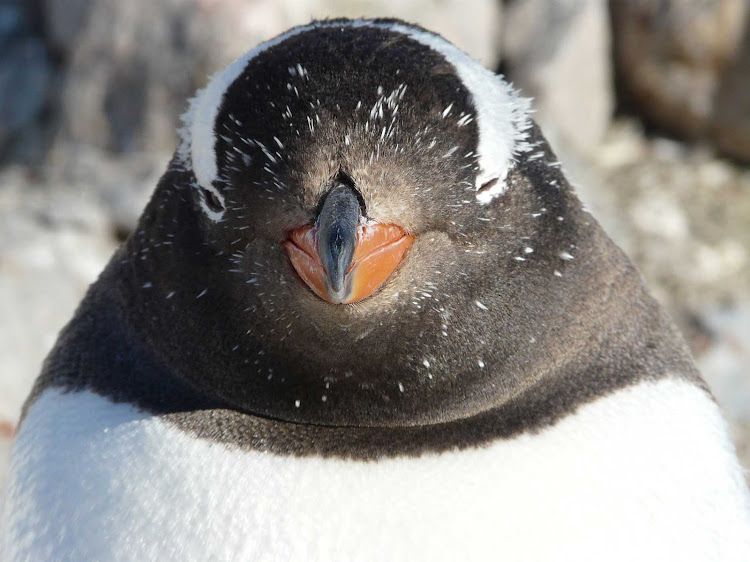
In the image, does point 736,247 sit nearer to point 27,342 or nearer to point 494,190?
point 27,342

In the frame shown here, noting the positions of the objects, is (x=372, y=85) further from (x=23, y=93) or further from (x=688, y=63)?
(x=688, y=63)

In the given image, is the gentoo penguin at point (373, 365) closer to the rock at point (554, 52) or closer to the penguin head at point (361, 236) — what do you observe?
the penguin head at point (361, 236)

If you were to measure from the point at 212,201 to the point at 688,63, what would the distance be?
5163mm

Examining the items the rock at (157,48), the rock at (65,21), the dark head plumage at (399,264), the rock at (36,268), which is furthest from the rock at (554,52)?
the dark head plumage at (399,264)

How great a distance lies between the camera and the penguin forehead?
1.42 meters

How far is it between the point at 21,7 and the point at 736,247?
4521 millimetres

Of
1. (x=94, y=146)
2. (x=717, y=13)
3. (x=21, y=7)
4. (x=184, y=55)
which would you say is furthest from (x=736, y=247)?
(x=21, y=7)

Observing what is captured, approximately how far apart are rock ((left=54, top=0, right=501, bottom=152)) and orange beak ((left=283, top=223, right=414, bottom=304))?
141 inches

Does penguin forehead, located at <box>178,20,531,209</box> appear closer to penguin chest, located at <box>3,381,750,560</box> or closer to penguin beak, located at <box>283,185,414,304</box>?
penguin beak, located at <box>283,185,414,304</box>

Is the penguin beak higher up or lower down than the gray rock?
higher up

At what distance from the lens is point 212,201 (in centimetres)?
153

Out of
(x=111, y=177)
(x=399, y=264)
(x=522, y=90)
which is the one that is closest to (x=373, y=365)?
(x=399, y=264)

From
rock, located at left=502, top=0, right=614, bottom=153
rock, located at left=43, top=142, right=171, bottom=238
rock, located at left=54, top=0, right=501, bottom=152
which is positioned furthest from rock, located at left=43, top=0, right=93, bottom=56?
rock, located at left=502, top=0, right=614, bottom=153

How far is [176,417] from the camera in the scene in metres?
1.59
